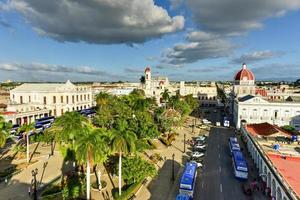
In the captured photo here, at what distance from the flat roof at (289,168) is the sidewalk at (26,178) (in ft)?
108

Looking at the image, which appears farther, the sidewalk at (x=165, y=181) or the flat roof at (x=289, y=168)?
the sidewalk at (x=165, y=181)

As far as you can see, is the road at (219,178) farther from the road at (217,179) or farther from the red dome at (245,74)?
the red dome at (245,74)

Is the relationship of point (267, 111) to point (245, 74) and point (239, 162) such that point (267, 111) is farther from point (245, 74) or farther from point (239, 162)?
point (239, 162)

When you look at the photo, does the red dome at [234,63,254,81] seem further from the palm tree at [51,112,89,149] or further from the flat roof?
the palm tree at [51,112,89,149]

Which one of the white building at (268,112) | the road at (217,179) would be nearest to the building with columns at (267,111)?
the white building at (268,112)

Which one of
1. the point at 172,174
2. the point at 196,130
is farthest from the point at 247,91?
the point at 172,174

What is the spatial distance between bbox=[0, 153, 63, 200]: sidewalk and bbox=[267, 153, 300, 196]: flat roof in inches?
1299

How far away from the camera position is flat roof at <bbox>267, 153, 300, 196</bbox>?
95.3ft

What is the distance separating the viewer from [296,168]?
3447 centimetres

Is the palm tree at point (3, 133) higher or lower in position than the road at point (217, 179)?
higher

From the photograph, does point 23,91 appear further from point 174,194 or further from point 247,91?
point 247,91

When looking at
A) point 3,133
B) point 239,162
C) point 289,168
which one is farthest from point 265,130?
point 3,133

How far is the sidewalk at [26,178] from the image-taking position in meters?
34.3

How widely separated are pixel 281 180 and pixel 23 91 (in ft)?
293
